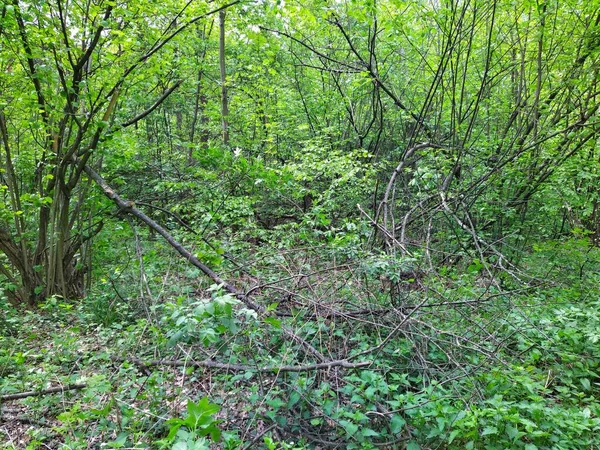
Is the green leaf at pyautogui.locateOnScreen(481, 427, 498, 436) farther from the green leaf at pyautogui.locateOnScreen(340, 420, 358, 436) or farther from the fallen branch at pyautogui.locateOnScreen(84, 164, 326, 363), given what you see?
the fallen branch at pyautogui.locateOnScreen(84, 164, 326, 363)

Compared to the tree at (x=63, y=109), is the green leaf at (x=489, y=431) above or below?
below

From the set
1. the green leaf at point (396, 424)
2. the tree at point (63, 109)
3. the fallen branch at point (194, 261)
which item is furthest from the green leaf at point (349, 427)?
the tree at point (63, 109)

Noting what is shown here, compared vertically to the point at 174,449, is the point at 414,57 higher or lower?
higher

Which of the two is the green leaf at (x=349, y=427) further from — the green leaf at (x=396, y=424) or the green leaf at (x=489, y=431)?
the green leaf at (x=489, y=431)

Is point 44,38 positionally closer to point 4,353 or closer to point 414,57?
point 4,353

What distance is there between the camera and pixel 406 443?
2459 mm

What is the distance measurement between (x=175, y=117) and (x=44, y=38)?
28.7 feet

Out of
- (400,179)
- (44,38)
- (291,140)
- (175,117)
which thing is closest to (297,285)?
(44,38)

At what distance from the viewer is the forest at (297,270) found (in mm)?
2457

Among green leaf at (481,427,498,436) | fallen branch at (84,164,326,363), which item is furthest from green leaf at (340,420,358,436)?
green leaf at (481,427,498,436)

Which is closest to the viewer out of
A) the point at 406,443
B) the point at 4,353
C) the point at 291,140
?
the point at 406,443

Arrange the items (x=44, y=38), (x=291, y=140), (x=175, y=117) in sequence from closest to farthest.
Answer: (x=44, y=38)
(x=291, y=140)
(x=175, y=117)

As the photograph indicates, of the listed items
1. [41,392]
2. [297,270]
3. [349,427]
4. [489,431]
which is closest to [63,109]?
[41,392]

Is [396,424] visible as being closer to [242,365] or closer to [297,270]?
[242,365]
